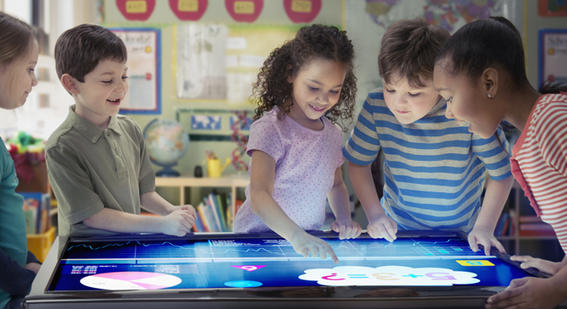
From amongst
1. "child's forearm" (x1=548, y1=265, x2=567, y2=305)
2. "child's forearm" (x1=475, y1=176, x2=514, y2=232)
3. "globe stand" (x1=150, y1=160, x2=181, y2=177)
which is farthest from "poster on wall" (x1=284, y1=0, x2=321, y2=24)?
"child's forearm" (x1=548, y1=265, x2=567, y2=305)

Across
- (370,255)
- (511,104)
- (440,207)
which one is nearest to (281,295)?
(370,255)

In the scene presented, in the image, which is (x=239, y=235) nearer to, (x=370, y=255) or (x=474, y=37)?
(x=370, y=255)

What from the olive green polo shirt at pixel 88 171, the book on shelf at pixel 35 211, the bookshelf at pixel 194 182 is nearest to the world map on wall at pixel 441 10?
the bookshelf at pixel 194 182

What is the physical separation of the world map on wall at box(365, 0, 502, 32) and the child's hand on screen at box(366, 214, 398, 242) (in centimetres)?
299

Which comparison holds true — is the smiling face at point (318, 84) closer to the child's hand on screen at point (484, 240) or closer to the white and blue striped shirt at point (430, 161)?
the white and blue striped shirt at point (430, 161)

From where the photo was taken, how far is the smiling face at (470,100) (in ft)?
3.83

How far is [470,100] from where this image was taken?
118 cm

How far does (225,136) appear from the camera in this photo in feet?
13.9

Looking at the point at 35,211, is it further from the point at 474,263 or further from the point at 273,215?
the point at 474,263

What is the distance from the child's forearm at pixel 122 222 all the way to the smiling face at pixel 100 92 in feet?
0.91

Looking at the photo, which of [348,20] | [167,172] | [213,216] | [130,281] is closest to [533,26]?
[348,20]

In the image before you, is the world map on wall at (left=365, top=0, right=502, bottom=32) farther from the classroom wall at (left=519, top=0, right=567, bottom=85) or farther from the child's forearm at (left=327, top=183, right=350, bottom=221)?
the child's forearm at (left=327, top=183, right=350, bottom=221)

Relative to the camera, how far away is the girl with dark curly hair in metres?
1.47

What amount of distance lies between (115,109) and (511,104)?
1047 mm
